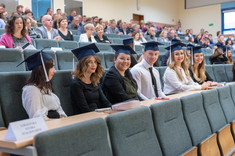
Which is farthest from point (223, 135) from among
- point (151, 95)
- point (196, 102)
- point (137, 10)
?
point (137, 10)

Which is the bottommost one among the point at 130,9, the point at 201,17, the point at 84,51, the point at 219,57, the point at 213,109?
the point at 213,109

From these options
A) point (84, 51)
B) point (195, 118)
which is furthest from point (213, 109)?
point (84, 51)

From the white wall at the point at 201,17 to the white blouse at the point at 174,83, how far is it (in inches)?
501

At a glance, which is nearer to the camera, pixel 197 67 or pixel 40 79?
pixel 40 79

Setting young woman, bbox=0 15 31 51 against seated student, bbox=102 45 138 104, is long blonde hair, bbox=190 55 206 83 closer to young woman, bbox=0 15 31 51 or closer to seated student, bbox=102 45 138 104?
seated student, bbox=102 45 138 104

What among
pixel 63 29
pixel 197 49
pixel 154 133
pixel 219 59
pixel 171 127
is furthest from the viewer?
pixel 219 59

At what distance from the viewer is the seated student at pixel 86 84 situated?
234cm

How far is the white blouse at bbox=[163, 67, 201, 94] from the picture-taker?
366 centimetres

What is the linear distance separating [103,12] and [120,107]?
35.6ft

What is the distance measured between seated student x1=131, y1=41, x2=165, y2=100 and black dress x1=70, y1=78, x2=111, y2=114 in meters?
0.70

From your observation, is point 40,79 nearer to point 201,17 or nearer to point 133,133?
point 133,133

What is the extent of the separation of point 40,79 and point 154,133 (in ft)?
3.23

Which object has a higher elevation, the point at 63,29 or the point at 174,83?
the point at 63,29

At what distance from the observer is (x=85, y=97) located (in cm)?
245
